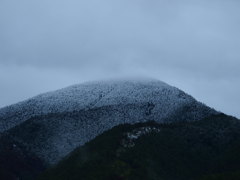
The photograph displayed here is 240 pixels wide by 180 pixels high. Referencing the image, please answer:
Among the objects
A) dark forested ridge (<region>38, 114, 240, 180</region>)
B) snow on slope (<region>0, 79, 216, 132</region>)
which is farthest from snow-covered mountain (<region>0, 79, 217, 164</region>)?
dark forested ridge (<region>38, 114, 240, 180</region>)

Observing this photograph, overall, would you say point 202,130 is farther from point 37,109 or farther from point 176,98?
point 37,109

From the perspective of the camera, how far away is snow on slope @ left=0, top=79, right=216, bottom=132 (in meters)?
56.9

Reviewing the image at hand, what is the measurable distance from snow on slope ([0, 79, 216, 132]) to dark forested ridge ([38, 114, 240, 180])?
9.73m

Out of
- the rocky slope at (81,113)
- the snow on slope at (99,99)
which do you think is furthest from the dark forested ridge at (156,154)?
the snow on slope at (99,99)

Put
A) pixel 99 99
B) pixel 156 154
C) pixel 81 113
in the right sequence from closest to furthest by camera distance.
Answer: pixel 156 154 < pixel 81 113 < pixel 99 99

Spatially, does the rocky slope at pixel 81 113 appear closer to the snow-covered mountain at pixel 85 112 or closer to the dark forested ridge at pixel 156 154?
the snow-covered mountain at pixel 85 112

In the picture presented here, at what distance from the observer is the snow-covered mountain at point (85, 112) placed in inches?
2025

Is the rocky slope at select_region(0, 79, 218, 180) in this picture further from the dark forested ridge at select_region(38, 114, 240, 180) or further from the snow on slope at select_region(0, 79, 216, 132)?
the dark forested ridge at select_region(38, 114, 240, 180)

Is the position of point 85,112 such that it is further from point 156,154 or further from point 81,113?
point 156,154

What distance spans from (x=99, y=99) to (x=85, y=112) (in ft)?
13.3

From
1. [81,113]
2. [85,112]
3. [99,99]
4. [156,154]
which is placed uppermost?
[99,99]

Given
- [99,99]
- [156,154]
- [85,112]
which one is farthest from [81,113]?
[156,154]

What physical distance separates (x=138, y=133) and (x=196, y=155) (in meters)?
4.90

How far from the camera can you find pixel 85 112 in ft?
183
